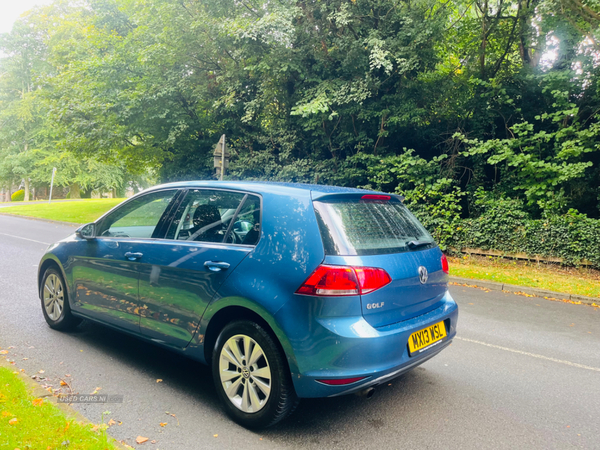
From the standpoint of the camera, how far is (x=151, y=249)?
149 inches

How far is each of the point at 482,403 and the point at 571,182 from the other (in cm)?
1007

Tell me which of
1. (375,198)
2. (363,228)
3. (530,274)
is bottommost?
(530,274)

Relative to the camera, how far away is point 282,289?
286cm

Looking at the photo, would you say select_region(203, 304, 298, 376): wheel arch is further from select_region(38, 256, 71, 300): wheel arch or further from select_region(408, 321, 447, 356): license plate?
select_region(38, 256, 71, 300): wheel arch

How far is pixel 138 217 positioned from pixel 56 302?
1.70 m

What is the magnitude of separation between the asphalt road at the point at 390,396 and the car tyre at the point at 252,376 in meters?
0.15

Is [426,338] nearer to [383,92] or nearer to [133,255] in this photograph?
[133,255]

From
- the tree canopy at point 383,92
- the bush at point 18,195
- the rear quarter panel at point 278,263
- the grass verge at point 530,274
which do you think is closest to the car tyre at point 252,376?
the rear quarter panel at point 278,263

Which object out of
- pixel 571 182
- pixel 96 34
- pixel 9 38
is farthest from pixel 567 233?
pixel 9 38

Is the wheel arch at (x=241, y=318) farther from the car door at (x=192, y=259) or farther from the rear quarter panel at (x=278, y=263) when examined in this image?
the car door at (x=192, y=259)

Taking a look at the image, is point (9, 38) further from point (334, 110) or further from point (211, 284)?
point (211, 284)

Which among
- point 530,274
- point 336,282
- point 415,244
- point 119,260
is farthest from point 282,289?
point 530,274

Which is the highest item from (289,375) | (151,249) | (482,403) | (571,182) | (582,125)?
(582,125)

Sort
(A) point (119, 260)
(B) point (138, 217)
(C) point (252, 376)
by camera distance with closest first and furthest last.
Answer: (C) point (252, 376)
(A) point (119, 260)
(B) point (138, 217)
